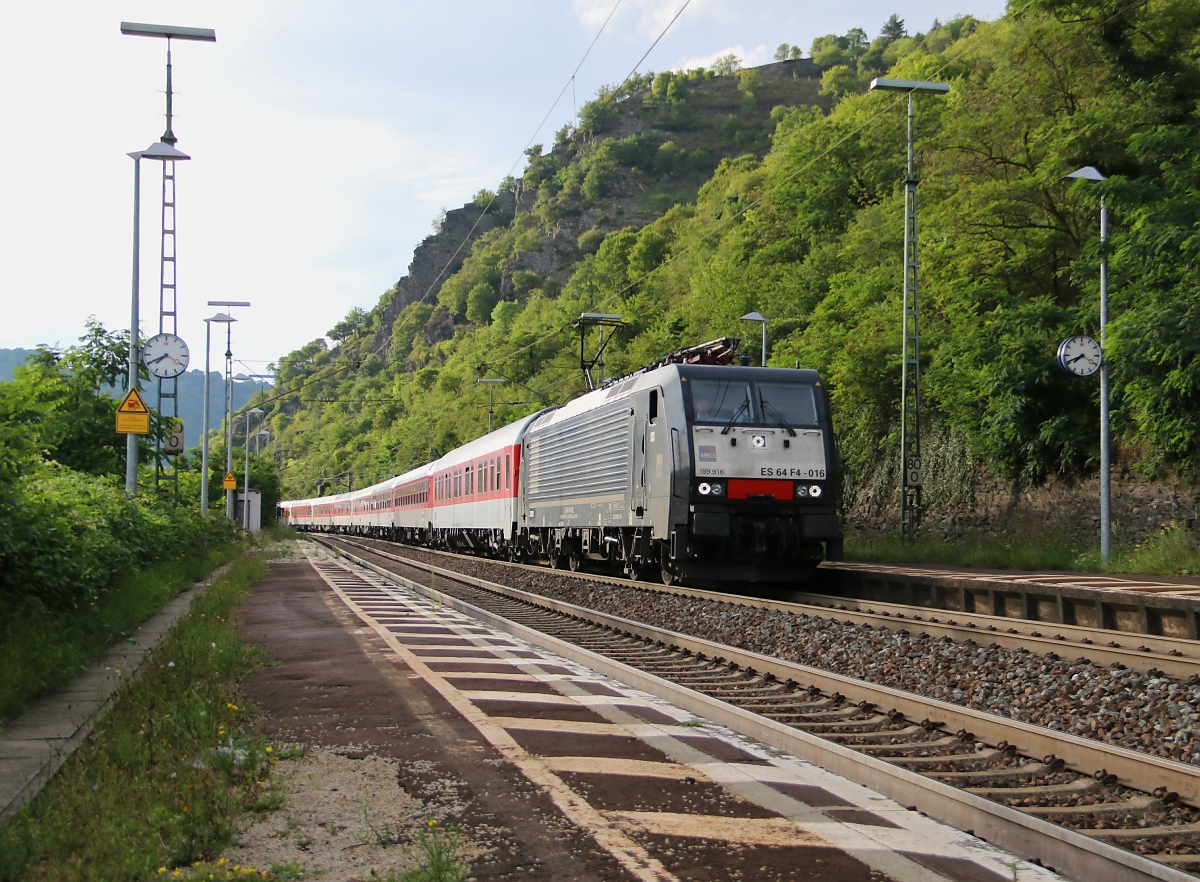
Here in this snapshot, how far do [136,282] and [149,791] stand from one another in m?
16.8

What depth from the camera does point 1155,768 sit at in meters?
5.49

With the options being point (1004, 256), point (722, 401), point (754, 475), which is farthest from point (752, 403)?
point (1004, 256)

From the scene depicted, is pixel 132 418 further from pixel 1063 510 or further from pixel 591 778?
pixel 1063 510

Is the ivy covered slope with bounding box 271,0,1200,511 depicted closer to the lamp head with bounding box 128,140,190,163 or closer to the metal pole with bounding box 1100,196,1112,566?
the metal pole with bounding box 1100,196,1112,566

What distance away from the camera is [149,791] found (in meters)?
5.32

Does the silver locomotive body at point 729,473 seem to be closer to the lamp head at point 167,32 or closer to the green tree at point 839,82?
the lamp head at point 167,32

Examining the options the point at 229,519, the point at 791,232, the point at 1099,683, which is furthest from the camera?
the point at 791,232

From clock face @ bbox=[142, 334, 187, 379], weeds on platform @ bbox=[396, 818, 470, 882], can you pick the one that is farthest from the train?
weeds on platform @ bbox=[396, 818, 470, 882]

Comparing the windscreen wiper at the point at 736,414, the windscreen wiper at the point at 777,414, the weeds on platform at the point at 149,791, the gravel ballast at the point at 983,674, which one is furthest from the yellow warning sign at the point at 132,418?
the weeds on platform at the point at 149,791

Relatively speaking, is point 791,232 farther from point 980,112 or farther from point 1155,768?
point 1155,768

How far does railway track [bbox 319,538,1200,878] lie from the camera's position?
189 inches

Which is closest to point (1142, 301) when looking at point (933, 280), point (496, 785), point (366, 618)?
point (933, 280)

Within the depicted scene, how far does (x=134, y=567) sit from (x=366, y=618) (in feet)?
11.5

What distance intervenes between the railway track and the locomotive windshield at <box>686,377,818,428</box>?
657 cm
